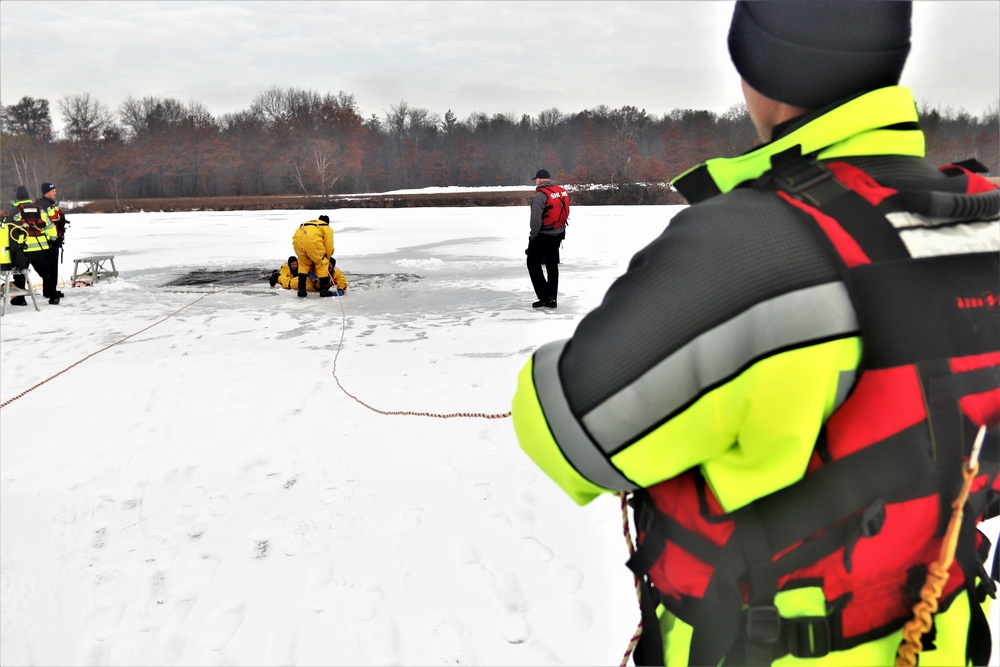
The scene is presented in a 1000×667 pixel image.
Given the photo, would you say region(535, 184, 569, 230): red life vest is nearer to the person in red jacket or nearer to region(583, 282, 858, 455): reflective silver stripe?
the person in red jacket

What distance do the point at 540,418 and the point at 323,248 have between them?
31.5ft

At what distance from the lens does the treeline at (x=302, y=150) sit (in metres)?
71.0

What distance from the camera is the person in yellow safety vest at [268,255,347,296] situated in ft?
34.8

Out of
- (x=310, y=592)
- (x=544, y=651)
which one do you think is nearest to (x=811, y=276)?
(x=544, y=651)

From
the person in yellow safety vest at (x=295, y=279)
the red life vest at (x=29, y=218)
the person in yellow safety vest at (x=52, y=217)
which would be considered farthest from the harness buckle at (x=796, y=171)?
the red life vest at (x=29, y=218)

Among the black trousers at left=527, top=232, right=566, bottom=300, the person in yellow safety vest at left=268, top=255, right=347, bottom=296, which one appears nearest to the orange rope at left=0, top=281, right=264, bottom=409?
the person in yellow safety vest at left=268, top=255, right=347, bottom=296

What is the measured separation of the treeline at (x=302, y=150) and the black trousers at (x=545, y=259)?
2188 inches

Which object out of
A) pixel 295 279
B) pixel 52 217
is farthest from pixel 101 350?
pixel 52 217

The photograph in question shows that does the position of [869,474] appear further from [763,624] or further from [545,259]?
[545,259]

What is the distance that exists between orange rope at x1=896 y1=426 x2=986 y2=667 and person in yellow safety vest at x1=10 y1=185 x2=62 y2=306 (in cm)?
1162

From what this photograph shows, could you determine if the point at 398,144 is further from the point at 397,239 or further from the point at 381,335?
the point at 381,335

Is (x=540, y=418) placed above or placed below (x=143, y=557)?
above

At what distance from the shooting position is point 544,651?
2.70 metres

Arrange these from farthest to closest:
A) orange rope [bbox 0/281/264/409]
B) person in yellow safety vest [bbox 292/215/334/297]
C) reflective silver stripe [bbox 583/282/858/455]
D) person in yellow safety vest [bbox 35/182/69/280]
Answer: person in yellow safety vest [bbox 35/182/69/280] → person in yellow safety vest [bbox 292/215/334/297] → orange rope [bbox 0/281/264/409] → reflective silver stripe [bbox 583/282/858/455]
